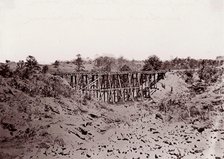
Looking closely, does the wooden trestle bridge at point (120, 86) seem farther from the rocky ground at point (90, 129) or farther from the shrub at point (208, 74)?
the rocky ground at point (90, 129)

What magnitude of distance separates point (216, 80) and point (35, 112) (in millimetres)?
14183

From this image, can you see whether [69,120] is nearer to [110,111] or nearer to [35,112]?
[35,112]

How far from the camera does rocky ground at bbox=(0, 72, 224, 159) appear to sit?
1059 centimetres

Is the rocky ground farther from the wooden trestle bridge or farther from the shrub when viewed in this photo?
the shrub

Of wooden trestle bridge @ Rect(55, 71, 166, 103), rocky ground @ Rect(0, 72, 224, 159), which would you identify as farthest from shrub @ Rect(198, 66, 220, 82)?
rocky ground @ Rect(0, 72, 224, 159)

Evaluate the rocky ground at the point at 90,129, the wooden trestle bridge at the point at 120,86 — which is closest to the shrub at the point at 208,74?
the wooden trestle bridge at the point at 120,86

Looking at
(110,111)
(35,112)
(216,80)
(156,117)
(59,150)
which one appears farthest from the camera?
(216,80)

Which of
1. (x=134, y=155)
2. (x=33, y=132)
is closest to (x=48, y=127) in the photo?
(x=33, y=132)

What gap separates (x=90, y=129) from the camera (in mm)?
13656

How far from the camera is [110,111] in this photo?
18078mm

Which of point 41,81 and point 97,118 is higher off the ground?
point 41,81

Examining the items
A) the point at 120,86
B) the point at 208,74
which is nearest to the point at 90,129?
the point at 120,86

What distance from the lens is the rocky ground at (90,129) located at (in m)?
10.6

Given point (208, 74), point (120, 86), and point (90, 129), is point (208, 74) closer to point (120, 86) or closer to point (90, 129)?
point (120, 86)
